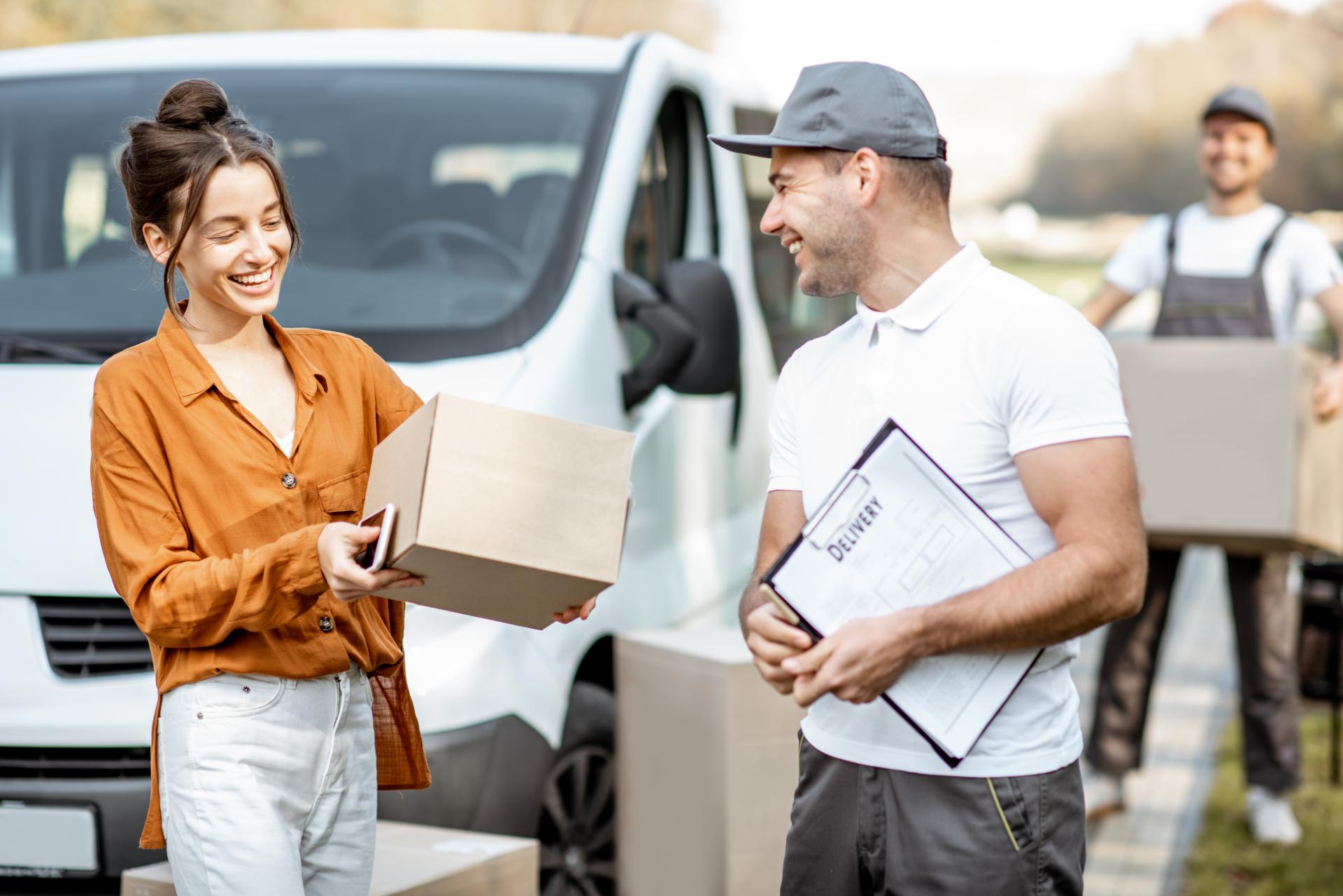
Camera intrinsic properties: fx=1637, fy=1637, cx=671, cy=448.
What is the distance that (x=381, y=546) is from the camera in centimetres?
216

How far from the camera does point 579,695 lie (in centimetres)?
371

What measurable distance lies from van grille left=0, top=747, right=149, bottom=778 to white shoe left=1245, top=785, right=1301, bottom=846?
3.67m

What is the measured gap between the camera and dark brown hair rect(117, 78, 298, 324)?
7.45ft

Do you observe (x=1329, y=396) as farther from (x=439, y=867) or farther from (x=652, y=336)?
(x=439, y=867)

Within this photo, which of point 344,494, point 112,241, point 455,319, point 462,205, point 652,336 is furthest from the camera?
point 112,241

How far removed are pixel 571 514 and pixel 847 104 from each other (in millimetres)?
688

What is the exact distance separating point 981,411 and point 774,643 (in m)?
0.42

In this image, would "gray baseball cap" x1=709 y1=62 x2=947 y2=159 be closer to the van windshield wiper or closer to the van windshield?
the van windshield

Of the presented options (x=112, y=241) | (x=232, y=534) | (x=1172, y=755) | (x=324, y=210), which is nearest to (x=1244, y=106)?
(x=1172, y=755)

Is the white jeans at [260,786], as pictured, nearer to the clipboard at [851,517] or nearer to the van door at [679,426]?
the clipboard at [851,517]

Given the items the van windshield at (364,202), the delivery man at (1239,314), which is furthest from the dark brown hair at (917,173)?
the delivery man at (1239,314)

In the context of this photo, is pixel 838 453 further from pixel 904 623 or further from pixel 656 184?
pixel 656 184

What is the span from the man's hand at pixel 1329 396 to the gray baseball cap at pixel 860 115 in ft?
10.5

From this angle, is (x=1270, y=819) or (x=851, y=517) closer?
(x=851, y=517)
